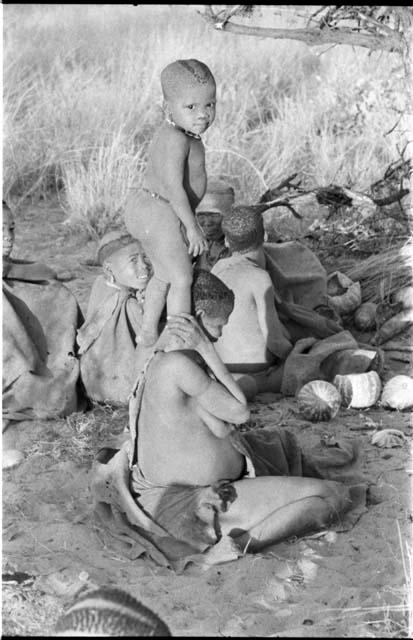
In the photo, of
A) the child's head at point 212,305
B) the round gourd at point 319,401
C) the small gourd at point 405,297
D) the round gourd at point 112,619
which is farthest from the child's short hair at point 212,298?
the small gourd at point 405,297

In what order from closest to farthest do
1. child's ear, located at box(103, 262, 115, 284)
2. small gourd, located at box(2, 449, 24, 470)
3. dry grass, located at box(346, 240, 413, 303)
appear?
small gourd, located at box(2, 449, 24, 470)
child's ear, located at box(103, 262, 115, 284)
dry grass, located at box(346, 240, 413, 303)

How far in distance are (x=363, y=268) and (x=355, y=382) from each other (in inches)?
84.5

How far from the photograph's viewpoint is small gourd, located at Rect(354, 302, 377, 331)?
7.66 metres

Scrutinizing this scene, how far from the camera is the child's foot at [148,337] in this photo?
17.4ft

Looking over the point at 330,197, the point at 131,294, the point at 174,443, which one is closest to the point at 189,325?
the point at 174,443

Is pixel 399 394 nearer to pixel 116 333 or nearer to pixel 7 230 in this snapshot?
pixel 116 333

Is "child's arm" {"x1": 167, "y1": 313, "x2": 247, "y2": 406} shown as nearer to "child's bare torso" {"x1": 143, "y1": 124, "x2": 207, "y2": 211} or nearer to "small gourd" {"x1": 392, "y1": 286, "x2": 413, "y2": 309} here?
"child's bare torso" {"x1": 143, "y1": 124, "x2": 207, "y2": 211}

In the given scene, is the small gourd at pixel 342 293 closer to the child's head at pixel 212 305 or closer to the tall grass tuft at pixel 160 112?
the tall grass tuft at pixel 160 112

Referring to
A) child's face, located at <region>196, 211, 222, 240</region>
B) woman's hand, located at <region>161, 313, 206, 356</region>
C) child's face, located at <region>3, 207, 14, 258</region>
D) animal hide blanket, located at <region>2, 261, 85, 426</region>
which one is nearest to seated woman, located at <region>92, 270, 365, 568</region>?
woman's hand, located at <region>161, 313, 206, 356</region>

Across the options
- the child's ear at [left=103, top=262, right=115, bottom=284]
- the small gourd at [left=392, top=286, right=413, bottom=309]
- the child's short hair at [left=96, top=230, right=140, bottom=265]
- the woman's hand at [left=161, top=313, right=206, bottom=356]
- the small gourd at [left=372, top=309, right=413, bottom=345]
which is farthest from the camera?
the small gourd at [left=392, top=286, right=413, bottom=309]

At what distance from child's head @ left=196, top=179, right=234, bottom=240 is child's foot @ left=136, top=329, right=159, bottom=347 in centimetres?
199

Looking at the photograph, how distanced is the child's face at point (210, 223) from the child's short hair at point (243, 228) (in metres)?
0.65

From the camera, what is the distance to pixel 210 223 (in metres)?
7.29

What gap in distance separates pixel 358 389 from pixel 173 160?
7.26 ft
